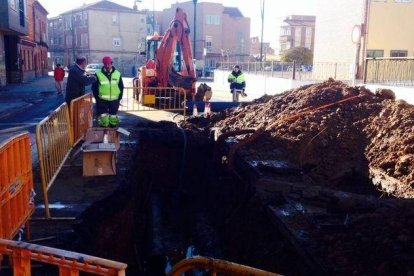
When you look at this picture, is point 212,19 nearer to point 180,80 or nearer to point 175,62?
point 175,62

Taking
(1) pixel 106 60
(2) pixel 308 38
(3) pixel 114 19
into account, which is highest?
(3) pixel 114 19

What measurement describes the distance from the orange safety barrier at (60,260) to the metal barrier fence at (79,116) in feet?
17.2

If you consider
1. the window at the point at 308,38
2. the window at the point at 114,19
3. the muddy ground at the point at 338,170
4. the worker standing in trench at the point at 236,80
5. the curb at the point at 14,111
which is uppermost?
the window at the point at 114,19

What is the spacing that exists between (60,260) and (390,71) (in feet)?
47.0

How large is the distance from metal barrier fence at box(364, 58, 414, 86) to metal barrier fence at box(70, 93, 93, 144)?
381 inches

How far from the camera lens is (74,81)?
9.23 m

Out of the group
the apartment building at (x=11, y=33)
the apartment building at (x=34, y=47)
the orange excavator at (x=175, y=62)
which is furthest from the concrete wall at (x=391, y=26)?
the apartment building at (x=34, y=47)

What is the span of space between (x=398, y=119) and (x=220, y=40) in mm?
65003

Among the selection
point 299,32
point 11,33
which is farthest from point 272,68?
point 299,32

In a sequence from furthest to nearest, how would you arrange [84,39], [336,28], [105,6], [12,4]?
[84,39], [105,6], [336,28], [12,4]

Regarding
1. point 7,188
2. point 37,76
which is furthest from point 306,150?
point 37,76

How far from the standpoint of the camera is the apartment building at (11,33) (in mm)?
23886

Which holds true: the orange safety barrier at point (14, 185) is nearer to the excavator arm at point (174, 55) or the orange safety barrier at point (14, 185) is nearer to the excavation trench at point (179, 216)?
the excavation trench at point (179, 216)

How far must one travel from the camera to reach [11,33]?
96.9ft
